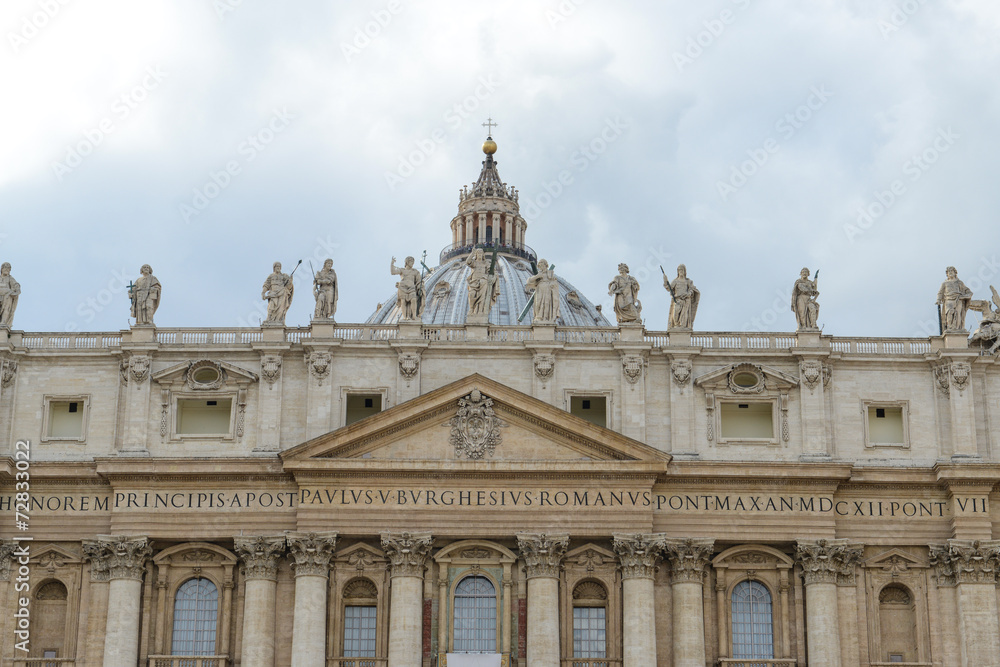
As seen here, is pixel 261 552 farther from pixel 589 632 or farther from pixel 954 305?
pixel 954 305

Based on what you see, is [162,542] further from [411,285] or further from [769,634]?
[769,634]

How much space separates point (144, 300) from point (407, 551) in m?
12.2

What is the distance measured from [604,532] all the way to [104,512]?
15878mm

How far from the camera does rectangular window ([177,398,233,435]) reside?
5812 cm

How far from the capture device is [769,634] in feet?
185

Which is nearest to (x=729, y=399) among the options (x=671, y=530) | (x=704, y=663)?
(x=671, y=530)

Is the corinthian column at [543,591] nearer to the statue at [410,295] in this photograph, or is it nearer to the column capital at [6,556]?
the statue at [410,295]

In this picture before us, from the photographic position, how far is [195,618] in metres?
56.5

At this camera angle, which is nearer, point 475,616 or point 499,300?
point 475,616

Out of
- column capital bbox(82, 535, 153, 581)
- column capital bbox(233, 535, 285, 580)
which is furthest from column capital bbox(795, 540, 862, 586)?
column capital bbox(82, 535, 153, 581)

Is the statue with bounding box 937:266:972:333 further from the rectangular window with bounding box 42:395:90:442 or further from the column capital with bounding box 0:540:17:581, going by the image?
the column capital with bounding box 0:540:17:581

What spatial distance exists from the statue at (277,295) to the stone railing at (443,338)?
1.75 feet

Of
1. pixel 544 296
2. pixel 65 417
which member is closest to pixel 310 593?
pixel 65 417

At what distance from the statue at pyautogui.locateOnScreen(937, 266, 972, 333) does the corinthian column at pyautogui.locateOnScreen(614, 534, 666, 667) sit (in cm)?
1209
